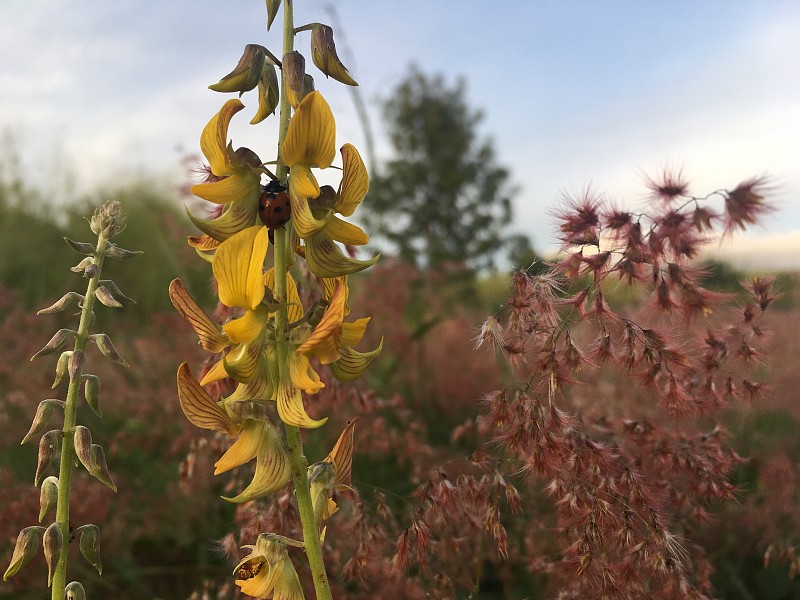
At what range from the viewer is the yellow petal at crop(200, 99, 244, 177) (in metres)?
1.06

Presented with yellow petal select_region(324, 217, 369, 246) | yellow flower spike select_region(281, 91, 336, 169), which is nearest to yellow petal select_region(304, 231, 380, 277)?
yellow petal select_region(324, 217, 369, 246)

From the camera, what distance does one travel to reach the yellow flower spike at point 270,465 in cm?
105

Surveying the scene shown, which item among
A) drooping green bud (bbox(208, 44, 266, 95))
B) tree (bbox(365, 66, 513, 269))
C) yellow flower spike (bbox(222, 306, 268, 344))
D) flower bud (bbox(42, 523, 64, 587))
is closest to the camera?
yellow flower spike (bbox(222, 306, 268, 344))

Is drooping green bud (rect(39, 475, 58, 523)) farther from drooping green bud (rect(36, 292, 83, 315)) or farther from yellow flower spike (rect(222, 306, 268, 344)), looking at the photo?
yellow flower spike (rect(222, 306, 268, 344))

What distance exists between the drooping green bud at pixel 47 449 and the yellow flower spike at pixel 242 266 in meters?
0.51

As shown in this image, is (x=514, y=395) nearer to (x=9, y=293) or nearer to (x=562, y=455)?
(x=562, y=455)

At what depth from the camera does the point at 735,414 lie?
390 cm

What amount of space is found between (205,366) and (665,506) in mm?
1221

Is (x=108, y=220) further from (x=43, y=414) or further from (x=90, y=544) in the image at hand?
(x=90, y=544)

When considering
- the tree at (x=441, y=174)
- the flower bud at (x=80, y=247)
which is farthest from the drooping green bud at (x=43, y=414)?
the tree at (x=441, y=174)

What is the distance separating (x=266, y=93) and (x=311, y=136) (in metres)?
0.20

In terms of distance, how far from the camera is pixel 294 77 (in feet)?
3.55

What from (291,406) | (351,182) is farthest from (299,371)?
(351,182)

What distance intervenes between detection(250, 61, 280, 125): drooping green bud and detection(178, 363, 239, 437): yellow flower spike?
0.44 metres
